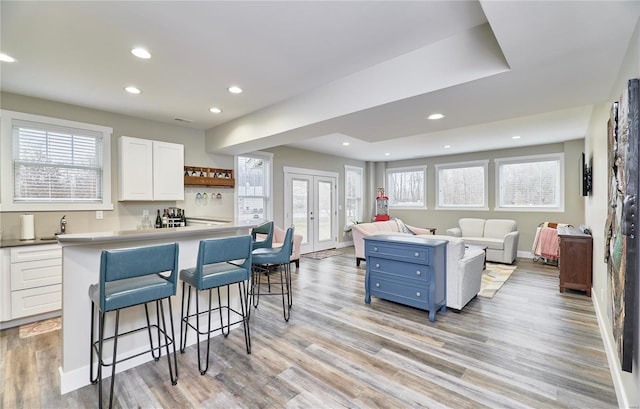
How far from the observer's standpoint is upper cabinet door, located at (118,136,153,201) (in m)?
4.00

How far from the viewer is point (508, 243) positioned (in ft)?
19.5

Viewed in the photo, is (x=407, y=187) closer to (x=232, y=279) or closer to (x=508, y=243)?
(x=508, y=243)

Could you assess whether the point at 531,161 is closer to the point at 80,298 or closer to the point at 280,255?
the point at 280,255

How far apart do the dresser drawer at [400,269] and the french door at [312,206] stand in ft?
10.3

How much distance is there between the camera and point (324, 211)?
25.3 ft

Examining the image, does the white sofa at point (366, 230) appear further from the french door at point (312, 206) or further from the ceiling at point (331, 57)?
the ceiling at point (331, 57)

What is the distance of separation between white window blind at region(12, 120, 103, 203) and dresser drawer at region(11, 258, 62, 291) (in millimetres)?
852

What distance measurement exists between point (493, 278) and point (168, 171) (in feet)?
18.3

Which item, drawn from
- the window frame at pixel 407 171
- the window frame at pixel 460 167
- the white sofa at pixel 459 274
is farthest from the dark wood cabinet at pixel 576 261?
the window frame at pixel 407 171

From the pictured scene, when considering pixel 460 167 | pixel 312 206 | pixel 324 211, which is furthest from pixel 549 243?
pixel 312 206

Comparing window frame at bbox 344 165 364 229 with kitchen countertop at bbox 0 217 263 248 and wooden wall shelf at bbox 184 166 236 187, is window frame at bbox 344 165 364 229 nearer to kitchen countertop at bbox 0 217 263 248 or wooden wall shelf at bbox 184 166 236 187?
wooden wall shelf at bbox 184 166 236 187

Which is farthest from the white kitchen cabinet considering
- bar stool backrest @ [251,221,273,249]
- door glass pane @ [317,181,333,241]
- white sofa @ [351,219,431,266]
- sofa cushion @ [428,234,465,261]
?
sofa cushion @ [428,234,465,261]

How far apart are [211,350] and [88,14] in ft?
9.10

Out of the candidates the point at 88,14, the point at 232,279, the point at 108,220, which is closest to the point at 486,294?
the point at 232,279
